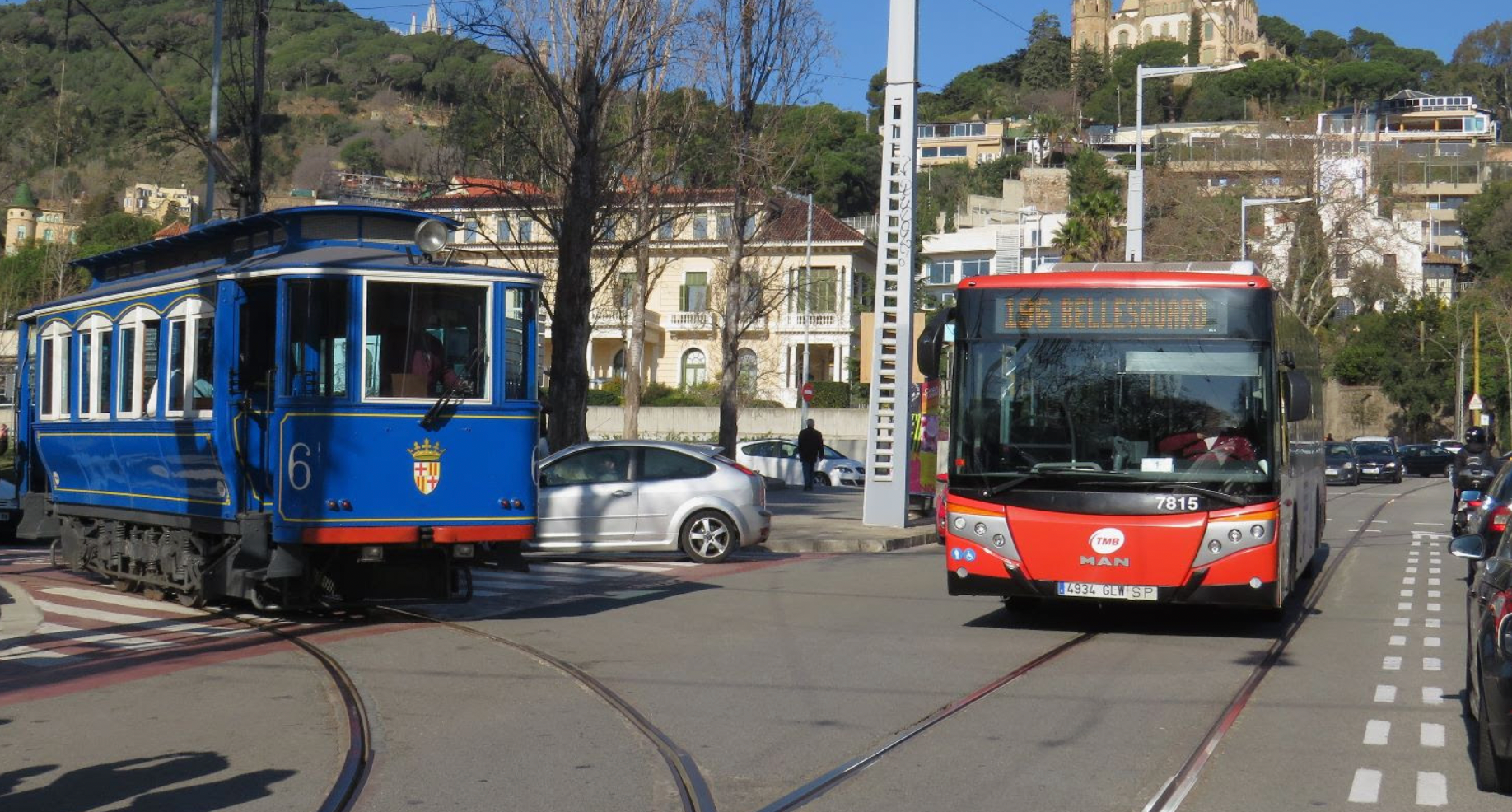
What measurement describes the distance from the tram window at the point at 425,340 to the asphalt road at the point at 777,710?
1.96 metres

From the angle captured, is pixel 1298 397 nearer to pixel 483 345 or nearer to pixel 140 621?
pixel 483 345

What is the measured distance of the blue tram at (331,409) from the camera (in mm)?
12531

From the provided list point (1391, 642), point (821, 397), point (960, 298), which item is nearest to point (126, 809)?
point (960, 298)

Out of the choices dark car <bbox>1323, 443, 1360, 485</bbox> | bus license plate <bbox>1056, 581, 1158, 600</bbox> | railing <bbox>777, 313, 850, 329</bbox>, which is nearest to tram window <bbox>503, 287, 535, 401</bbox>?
bus license plate <bbox>1056, 581, 1158, 600</bbox>

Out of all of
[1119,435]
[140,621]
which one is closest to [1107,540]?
[1119,435]

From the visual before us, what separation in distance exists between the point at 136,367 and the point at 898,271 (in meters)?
13.3

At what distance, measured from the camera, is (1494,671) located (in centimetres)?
696

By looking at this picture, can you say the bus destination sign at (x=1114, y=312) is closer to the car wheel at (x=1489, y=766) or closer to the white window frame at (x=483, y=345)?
the white window frame at (x=483, y=345)

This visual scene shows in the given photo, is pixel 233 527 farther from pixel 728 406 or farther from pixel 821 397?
pixel 821 397

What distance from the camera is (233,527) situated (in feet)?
41.5

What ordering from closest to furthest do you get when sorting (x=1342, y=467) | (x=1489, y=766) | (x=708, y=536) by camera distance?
(x=1489, y=766)
(x=708, y=536)
(x=1342, y=467)

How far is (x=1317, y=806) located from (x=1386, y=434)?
78766mm

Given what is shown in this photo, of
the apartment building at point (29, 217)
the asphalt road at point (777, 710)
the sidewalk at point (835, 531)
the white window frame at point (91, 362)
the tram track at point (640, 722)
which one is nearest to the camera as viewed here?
the tram track at point (640, 722)

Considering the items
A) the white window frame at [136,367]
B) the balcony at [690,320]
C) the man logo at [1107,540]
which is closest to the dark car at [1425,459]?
the balcony at [690,320]
